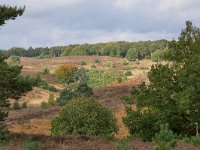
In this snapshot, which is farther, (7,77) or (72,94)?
(72,94)

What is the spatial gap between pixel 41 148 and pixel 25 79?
895 centimetres

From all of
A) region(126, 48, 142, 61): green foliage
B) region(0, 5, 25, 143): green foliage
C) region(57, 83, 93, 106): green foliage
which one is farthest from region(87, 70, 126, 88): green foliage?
region(0, 5, 25, 143): green foliage

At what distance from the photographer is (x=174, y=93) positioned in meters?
25.6

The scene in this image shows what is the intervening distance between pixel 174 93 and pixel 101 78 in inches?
3715

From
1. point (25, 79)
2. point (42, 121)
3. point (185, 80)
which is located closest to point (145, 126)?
point (185, 80)

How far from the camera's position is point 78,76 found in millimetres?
115438

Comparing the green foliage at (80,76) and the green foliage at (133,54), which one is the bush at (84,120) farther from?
the green foliage at (133,54)

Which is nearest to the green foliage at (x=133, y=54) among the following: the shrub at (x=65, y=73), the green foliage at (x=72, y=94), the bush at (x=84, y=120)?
the shrub at (x=65, y=73)

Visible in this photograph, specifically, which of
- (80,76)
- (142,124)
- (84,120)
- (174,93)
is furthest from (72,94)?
(80,76)

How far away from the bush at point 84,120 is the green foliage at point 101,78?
268 feet

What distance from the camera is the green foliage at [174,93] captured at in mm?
24562

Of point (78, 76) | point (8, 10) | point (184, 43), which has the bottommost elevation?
point (78, 76)

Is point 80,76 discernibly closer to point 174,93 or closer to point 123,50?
point 123,50

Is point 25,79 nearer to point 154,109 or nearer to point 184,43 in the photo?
point 154,109
